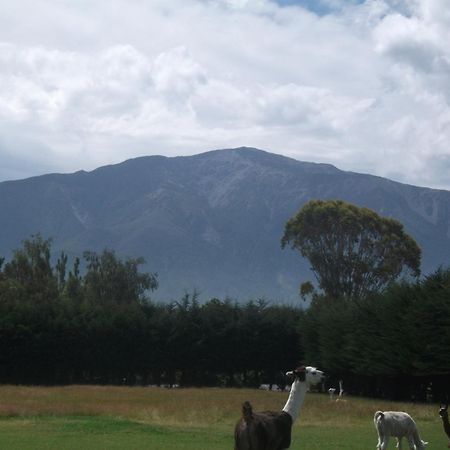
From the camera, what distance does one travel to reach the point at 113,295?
312ft

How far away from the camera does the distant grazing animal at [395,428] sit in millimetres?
19219

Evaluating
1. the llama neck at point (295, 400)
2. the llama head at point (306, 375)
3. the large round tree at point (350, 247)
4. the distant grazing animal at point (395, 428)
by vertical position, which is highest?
the large round tree at point (350, 247)

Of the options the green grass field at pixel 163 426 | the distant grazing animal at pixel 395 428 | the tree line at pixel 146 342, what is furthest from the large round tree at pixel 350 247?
the distant grazing animal at pixel 395 428

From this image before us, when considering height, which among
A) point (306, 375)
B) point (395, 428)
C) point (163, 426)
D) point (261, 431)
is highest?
point (306, 375)

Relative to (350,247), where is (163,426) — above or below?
below

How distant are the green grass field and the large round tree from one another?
32.6 metres

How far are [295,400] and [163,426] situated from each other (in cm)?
1351

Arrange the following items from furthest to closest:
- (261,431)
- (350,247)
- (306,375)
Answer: (350,247) < (306,375) < (261,431)

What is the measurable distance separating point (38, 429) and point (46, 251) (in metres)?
62.3

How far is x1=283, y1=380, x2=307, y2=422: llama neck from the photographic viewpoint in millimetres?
15516

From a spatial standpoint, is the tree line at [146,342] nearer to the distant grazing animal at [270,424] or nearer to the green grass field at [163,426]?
the green grass field at [163,426]

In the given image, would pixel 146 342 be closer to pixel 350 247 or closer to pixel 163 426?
pixel 350 247

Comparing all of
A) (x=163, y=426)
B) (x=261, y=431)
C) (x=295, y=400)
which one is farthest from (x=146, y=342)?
(x=261, y=431)

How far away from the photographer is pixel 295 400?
1566 cm
